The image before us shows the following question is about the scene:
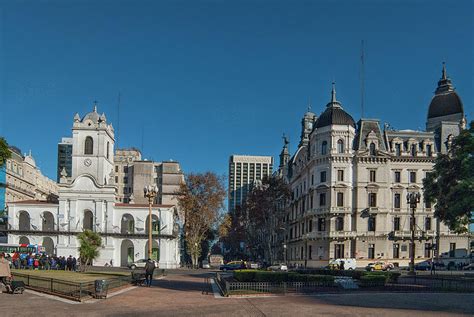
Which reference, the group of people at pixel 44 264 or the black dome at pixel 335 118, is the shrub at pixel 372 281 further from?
the black dome at pixel 335 118

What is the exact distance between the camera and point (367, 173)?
→ 7150 cm

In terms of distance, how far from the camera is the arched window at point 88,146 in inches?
3054

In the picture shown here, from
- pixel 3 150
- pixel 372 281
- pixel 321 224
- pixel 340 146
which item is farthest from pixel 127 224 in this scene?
pixel 372 281

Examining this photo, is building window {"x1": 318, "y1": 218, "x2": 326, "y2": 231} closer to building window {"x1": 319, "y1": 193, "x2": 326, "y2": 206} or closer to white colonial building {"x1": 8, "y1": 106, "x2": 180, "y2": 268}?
building window {"x1": 319, "y1": 193, "x2": 326, "y2": 206}

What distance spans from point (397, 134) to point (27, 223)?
5235 centimetres

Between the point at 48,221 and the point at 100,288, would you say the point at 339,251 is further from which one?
the point at 100,288

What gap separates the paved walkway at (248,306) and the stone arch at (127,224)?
5206 cm

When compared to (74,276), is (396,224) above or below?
above

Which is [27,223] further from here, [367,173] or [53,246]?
[367,173]

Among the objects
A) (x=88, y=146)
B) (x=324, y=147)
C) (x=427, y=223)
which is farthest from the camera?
(x=88, y=146)

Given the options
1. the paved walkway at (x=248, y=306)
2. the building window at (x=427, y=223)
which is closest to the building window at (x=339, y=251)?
the building window at (x=427, y=223)

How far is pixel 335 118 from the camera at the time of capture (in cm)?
7150

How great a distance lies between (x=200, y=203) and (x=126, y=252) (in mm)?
12347

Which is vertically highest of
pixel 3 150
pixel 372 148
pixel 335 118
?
pixel 335 118
